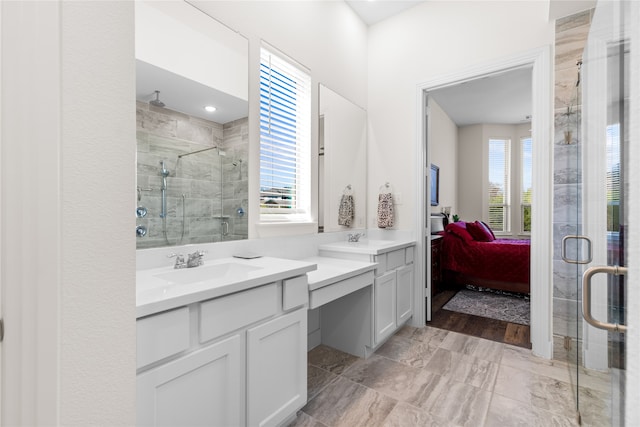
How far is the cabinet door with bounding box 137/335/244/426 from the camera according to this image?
96 cm

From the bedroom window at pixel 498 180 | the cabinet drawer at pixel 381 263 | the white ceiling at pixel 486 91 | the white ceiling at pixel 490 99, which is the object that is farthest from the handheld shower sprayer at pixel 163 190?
the bedroom window at pixel 498 180

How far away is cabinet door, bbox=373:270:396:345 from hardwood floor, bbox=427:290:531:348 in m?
0.70

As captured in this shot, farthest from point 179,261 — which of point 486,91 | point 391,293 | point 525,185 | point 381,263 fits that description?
point 525,185

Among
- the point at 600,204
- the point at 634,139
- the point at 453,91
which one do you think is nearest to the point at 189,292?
the point at 634,139

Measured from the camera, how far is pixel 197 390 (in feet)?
3.57

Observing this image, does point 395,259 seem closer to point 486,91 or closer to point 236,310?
point 236,310

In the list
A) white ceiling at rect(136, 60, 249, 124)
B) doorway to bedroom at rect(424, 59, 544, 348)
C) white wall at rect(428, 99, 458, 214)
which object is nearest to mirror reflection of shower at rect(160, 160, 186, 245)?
white ceiling at rect(136, 60, 249, 124)

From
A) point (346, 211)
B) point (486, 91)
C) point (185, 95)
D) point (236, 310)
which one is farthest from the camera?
point (486, 91)

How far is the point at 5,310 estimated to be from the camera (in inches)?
25.3

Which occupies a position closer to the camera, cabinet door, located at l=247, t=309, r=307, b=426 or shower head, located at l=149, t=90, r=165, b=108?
cabinet door, located at l=247, t=309, r=307, b=426

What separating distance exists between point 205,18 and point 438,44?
209 cm

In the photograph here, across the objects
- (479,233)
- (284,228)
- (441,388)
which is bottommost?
(441,388)

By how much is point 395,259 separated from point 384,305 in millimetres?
394

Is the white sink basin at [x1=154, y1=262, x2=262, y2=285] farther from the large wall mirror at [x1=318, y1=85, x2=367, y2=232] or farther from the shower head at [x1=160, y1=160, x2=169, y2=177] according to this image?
the large wall mirror at [x1=318, y1=85, x2=367, y2=232]
